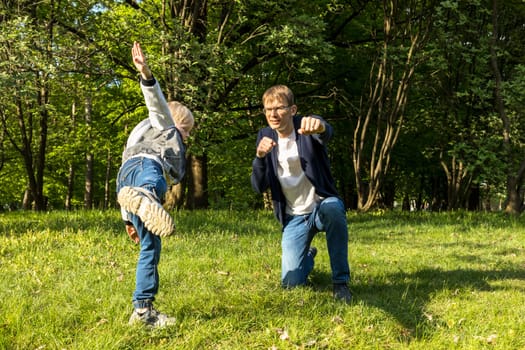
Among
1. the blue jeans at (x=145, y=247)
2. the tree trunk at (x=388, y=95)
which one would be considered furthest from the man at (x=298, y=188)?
the tree trunk at (x=388, y=95)

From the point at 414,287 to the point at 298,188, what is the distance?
5.46 ft

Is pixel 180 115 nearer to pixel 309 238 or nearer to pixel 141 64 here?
pixel 141 64

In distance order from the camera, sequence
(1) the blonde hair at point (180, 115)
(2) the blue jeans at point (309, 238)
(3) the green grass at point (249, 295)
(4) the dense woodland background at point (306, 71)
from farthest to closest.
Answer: (4) the dense woodland background at point (306, 71)
(2) the blue jeans at point (309, 238)
(1) the blonde hair at point (180, 115)
(3) the green grass at point (249, 295)

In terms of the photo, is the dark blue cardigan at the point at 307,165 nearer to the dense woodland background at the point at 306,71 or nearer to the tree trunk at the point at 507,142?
the dense woodland background at the point at 306,71

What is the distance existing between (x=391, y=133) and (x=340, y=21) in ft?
19.7

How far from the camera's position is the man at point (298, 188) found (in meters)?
4.40

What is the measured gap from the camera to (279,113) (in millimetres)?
4371

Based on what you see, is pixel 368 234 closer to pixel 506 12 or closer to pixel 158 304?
pixel 158 304

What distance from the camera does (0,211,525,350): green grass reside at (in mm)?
3377

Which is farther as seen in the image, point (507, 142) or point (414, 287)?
point (507, 142)

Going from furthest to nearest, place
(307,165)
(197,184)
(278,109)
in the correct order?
(197,184) → (307,165) → (278,109)

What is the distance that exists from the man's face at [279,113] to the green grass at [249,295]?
1.59 metres

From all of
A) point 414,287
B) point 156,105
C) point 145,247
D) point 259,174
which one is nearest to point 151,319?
point 145,247

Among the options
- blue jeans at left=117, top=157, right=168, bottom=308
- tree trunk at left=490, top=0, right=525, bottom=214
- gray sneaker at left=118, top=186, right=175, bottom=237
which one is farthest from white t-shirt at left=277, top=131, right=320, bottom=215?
tree trunk at left=490, top=0, right=525, bottom=214
